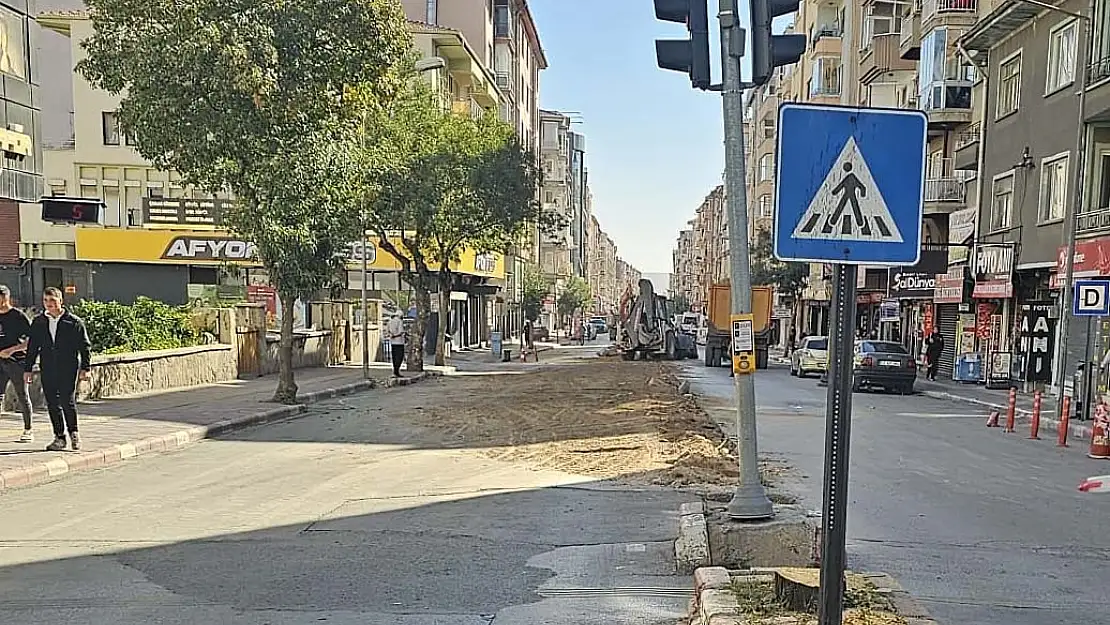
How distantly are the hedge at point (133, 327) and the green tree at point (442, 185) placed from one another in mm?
5372

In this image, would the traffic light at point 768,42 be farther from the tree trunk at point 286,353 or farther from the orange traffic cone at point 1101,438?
the tree trunk at point 286,353

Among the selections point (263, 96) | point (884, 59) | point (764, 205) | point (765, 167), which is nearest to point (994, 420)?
point (263, 96)

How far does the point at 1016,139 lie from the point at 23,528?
26.5 metres

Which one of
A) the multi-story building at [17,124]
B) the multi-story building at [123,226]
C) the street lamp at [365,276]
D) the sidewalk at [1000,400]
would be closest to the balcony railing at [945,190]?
the sidewalk at [1000,400]

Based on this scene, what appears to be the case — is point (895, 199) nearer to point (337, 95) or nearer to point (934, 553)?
point (934, 553)

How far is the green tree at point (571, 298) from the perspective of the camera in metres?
86.8

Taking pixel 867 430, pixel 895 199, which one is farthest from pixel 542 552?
pixel 867 430

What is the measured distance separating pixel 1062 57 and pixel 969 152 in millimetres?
6509

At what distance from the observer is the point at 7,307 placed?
11.6 metres

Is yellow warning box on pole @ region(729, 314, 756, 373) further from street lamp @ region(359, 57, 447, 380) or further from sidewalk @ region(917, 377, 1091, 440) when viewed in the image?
street lamp @ region(359, 57, 447, 380)

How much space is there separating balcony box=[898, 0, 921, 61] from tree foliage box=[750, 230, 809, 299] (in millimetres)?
13046

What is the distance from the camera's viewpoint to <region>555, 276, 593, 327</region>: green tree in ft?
285

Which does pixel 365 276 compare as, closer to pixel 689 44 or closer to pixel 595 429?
pixel 595 429

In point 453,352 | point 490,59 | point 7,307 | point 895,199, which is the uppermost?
point 490,59
